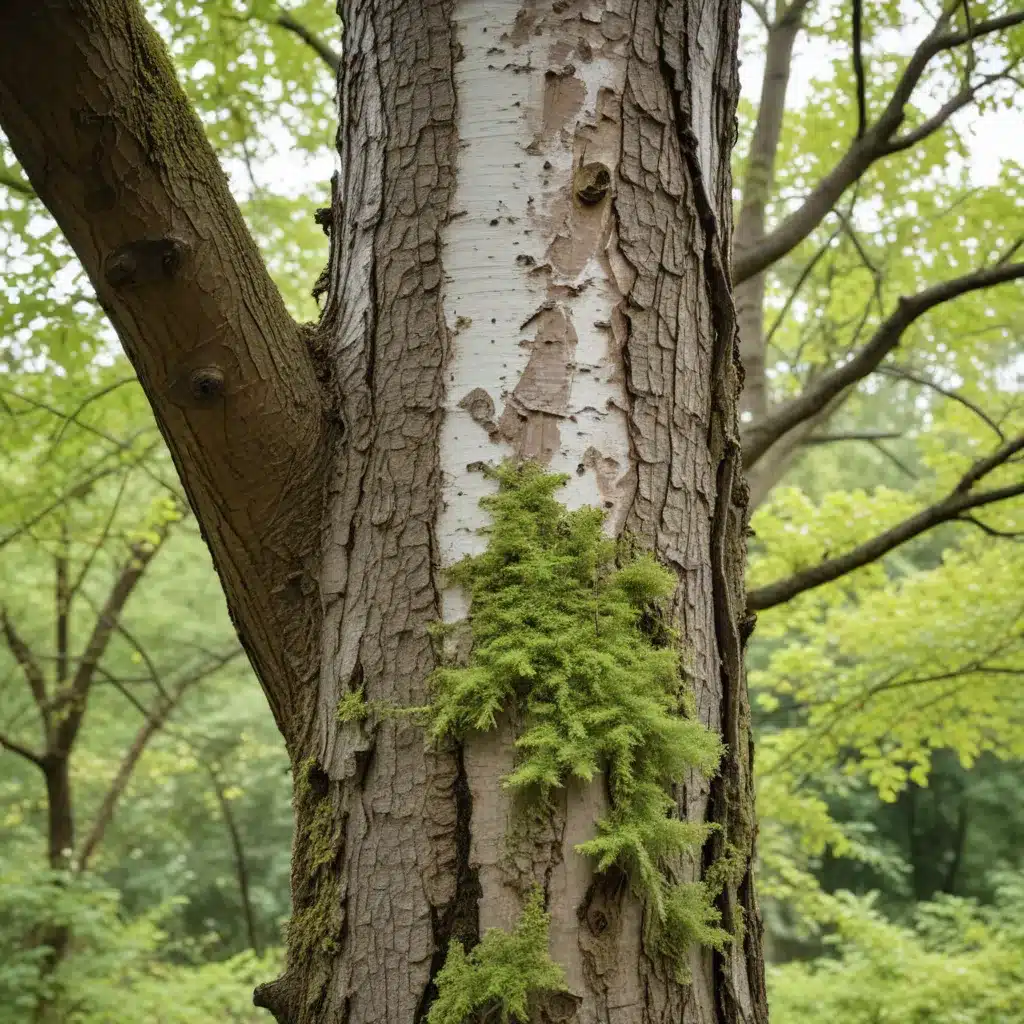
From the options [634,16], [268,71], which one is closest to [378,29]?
[634,16]

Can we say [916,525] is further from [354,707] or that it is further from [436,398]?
[354,707]

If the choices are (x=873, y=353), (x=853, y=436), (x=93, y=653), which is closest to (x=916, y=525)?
(x=873, y=353)

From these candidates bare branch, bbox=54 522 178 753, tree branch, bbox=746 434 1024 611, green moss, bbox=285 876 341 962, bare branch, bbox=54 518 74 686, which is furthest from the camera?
bare branch, bbox=54 522 178 753

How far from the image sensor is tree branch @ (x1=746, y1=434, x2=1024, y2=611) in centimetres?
A: 363

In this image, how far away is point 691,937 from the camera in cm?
113

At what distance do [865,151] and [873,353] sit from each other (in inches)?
34.2

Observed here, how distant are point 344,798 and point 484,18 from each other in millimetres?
1211

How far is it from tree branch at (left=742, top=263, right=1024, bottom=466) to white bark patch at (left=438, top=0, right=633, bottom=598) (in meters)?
2.18

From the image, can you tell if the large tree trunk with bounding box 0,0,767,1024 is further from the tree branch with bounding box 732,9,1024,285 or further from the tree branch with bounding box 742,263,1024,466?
the tree branch with bounding box 732,9,1024,285

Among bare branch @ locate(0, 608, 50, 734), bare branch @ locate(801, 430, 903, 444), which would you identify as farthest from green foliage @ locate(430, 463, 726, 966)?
bare branch @ locate(0, 608, 50, 734)

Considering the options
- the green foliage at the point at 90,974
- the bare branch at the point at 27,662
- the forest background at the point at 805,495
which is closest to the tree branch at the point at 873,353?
the forest background at the point at 805,495

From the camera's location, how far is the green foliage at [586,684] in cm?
112

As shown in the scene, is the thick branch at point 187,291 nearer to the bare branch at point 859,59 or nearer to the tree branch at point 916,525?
the tree branch at point 916,525

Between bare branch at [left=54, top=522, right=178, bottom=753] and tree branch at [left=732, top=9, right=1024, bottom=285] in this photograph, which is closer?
tree branch at [left=732, top=9, right=1024, bottom=285]
